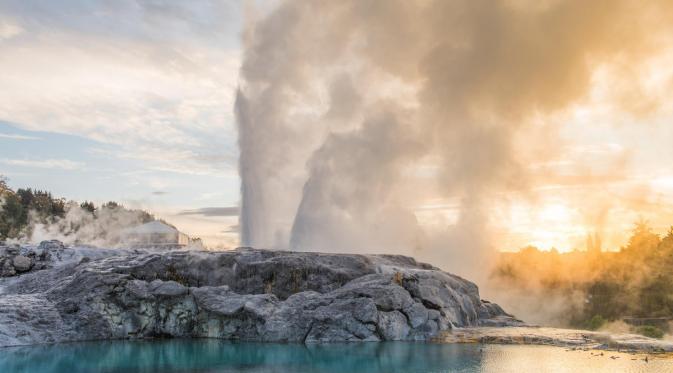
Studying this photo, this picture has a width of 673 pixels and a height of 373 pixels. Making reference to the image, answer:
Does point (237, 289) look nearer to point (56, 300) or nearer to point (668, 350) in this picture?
point (56, 300)

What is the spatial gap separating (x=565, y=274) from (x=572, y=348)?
53164mm

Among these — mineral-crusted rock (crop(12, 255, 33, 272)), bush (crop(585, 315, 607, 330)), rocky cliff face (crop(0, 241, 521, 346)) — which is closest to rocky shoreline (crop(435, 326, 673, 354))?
rocky cliff face (crop(0, 241, 521, 346))

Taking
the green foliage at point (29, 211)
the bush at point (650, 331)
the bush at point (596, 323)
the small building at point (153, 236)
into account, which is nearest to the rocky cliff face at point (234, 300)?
the bush at point (650, 331)

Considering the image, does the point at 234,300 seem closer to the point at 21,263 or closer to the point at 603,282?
the point at 21,263

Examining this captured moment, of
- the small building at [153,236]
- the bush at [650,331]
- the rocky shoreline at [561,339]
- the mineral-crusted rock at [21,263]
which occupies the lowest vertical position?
the bush at [650,331]

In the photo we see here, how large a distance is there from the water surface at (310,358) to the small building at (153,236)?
39498mm

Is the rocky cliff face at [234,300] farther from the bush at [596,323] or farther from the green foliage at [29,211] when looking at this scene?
the green foliage at [29,211]

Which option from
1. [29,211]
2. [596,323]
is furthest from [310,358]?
[29,211]

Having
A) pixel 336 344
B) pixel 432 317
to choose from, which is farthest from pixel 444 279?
pixel 336 344

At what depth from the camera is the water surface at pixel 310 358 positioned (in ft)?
92.6

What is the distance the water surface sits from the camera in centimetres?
2823

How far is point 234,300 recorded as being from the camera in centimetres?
4075

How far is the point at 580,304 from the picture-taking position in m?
73.3

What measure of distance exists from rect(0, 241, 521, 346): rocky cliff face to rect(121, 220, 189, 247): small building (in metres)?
29.3
